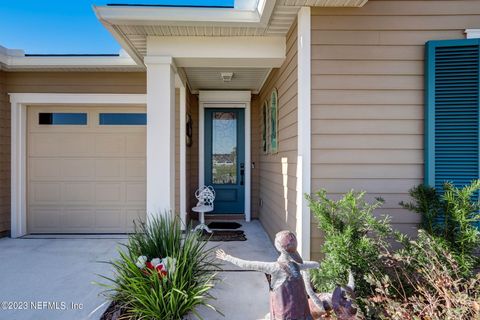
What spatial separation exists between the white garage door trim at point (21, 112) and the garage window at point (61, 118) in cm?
22

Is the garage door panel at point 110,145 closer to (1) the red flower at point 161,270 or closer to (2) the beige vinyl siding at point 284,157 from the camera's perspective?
(2) the beige vinyl siding at point 284,157

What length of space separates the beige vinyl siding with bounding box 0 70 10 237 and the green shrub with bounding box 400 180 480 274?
17.6ft

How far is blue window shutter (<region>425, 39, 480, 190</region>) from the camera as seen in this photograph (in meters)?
2.63

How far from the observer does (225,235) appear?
4566 millimetres

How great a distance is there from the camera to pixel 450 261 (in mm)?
1857

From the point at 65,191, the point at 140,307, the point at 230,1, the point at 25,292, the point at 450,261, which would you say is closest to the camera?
the point at 450,261

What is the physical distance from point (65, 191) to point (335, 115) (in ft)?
14.0

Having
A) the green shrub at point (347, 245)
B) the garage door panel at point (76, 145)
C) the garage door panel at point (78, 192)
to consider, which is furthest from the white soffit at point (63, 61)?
the green shrub at point (347, 245)

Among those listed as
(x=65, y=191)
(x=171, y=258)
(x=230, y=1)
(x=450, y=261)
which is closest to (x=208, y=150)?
(x=65, y=191)

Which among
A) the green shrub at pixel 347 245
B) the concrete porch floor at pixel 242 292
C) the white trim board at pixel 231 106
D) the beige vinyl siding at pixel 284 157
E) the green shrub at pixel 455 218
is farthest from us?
the white trim board at pixel 231 106

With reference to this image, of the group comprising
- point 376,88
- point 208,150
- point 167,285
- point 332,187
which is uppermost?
point 376,88

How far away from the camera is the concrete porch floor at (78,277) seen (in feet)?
7.81

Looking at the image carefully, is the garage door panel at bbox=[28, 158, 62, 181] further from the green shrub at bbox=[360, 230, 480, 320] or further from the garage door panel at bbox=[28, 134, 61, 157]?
the green shrub at bbox=[360, 230, 480, 320]

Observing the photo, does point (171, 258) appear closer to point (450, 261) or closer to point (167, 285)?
point (167, 285)
